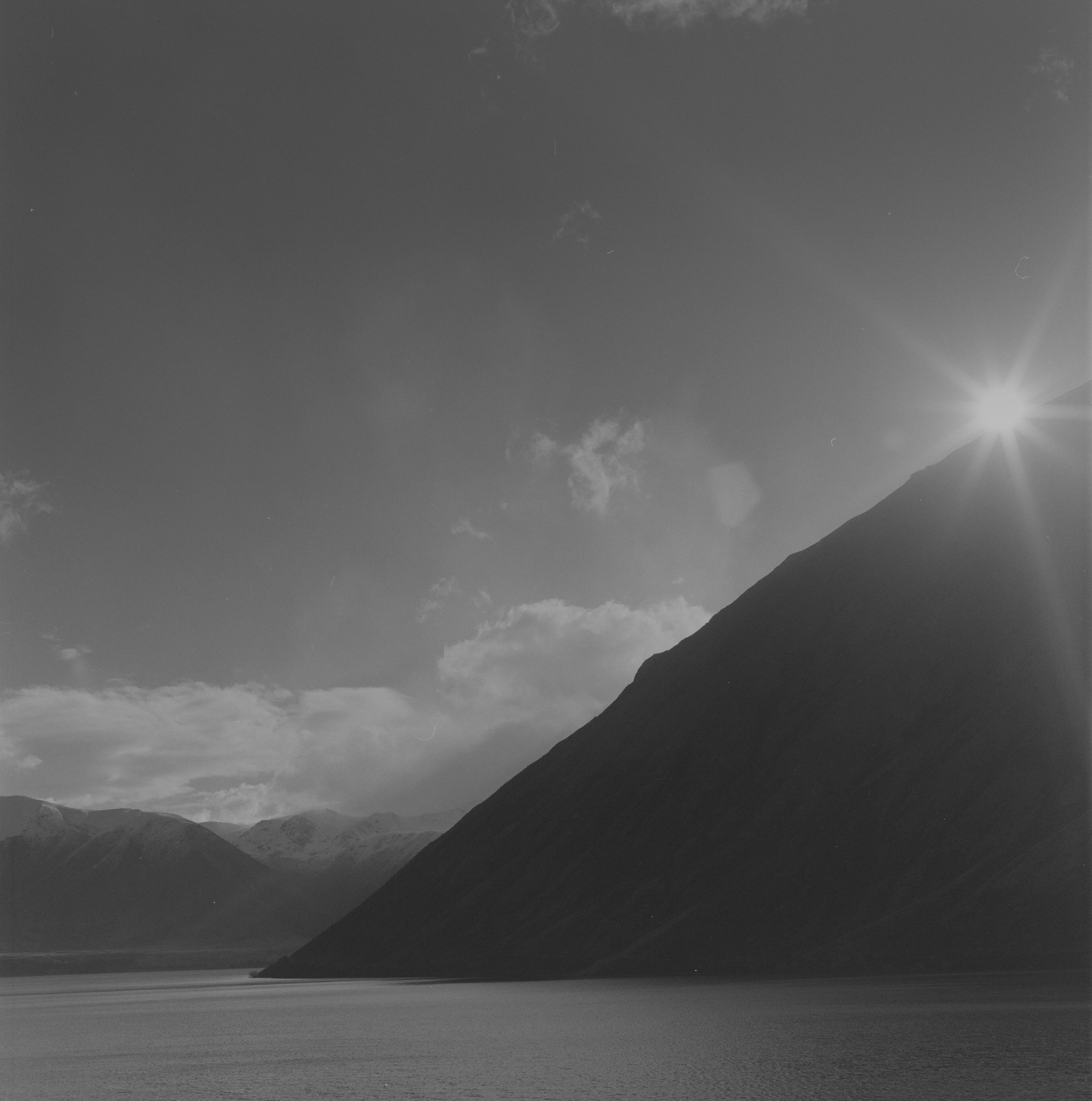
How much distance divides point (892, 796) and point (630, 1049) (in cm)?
9479

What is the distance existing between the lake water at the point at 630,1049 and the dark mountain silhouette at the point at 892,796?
19.5 metres

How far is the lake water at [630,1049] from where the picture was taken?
176 ft

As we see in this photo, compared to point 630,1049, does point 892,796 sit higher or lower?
higher

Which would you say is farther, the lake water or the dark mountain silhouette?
the dark mountain silhouette

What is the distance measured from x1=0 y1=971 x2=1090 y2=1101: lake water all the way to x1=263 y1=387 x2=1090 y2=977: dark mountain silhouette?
19.5m

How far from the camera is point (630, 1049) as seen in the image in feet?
230

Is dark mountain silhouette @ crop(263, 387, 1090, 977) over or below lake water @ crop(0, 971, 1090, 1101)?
over

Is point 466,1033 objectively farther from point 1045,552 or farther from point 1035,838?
point 1045,552

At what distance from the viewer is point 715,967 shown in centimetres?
14638

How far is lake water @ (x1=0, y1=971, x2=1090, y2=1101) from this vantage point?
53.7 m

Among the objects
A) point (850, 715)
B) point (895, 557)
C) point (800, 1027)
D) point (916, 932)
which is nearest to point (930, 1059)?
point (800, 1027)

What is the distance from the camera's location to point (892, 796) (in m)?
156

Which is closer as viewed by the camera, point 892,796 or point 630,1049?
point 630,1049

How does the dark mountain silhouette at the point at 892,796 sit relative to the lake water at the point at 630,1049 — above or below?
above
